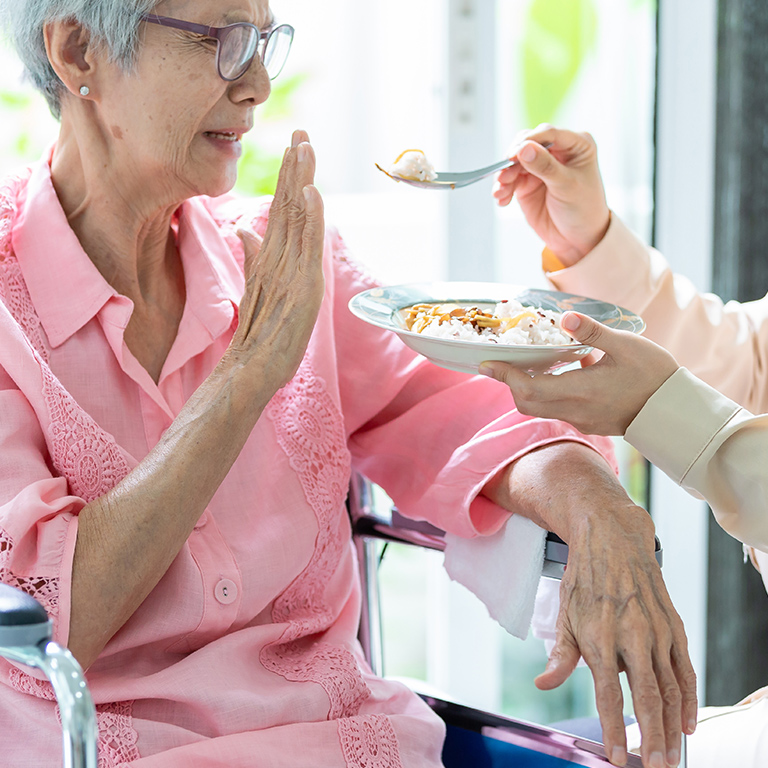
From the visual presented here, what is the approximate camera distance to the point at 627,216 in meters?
2.74

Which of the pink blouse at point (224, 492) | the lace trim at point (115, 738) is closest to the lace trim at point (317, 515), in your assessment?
the pink blouse at point (224, 492)

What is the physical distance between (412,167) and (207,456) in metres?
0.65

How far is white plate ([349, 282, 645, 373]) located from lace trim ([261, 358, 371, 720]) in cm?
19

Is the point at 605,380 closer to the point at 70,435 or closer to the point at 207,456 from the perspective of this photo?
the point at 207,456

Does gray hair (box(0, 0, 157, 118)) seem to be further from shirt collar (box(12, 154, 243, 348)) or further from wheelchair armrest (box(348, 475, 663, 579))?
wheelchair armrest (box(348, 475, 663, 579))

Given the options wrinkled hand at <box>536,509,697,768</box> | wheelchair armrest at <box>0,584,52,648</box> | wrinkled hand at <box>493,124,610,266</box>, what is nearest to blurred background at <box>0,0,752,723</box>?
wrinkled hand at <box>493,124,610,266</box>

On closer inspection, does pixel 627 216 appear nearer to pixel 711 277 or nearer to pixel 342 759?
pixel 711 277

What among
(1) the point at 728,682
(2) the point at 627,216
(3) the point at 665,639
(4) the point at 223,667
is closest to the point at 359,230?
(2) the point at 627,216

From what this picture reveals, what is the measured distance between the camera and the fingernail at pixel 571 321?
43.6 inches

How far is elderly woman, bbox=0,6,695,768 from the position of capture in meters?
1.13

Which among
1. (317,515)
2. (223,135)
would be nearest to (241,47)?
(223,135)

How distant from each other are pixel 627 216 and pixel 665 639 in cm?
186

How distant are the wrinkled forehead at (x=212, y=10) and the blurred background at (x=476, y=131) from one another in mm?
838

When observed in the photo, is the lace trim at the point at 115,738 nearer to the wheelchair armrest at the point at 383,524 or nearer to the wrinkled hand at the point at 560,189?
the wheelchair armrest at the point at 383,524
